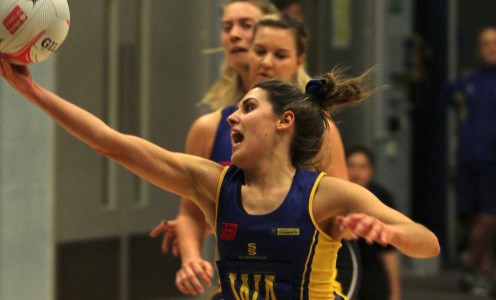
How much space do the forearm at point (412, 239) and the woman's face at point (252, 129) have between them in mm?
574

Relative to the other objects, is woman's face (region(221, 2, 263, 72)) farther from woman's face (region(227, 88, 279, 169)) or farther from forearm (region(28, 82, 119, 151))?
forearm (region(28, 82, 119, 151))

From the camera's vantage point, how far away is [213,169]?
396 centimetres

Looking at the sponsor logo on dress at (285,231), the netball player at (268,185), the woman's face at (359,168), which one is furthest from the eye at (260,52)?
the woman's face at (359,168)

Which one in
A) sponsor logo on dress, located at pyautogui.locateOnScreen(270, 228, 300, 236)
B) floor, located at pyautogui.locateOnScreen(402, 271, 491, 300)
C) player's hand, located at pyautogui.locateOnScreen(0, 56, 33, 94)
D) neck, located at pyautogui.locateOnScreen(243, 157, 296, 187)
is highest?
player's hand, located at pyautogui.locateOnScreen(0, 56, 33, 94)

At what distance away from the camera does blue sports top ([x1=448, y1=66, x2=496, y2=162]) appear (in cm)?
991

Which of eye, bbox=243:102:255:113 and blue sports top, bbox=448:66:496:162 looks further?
blue sports top, bbox=448:66:496:162

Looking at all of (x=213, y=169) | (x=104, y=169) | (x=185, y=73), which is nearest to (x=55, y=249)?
(x=104, y=169)

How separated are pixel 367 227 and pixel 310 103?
75 centimetres

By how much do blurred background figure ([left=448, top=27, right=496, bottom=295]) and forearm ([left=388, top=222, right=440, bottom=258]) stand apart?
6.30 metres

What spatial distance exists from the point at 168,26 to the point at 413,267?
4.45 meters

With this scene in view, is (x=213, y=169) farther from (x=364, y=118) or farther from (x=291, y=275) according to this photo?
(x=364, y=118)

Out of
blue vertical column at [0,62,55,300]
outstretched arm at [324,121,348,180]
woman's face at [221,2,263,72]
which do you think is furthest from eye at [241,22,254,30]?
blue vertical column at [0,62,55,300]

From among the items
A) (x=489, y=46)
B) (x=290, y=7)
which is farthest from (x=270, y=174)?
(x=489, y=46)

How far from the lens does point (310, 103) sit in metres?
3.98
